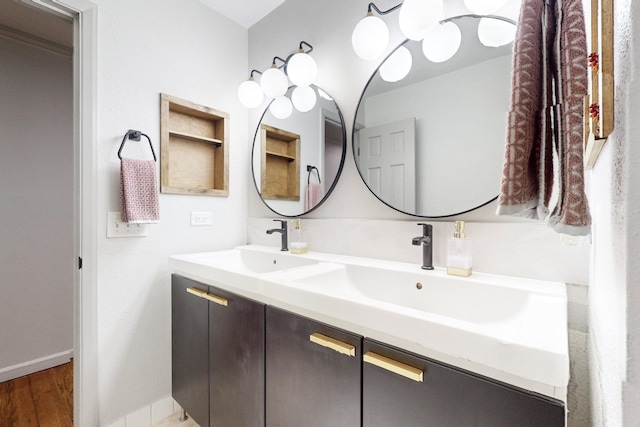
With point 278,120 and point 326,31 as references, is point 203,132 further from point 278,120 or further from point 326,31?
point 326,31

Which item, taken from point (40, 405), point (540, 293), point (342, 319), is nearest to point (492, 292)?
point (540, 293)

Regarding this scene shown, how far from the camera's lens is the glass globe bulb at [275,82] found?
1.68 meters

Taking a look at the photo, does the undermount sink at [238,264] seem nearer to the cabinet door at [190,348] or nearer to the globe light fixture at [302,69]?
the cabinet door at [190,348]

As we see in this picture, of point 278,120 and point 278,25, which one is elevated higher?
point 278,25

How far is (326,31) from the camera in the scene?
1559 mm

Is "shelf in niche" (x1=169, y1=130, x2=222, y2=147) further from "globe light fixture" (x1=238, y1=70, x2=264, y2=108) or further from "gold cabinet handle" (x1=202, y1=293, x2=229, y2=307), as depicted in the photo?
"gold cabinet handle" (x1=202, y1=293, x2=229, y2=307)

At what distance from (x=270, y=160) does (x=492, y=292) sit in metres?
1.36

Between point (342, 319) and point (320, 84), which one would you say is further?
point (320, 84)

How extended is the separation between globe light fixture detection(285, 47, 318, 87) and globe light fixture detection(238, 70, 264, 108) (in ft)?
0.96

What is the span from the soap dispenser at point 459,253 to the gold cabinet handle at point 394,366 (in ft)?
1.50

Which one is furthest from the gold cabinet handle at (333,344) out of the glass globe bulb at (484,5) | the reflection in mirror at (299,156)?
the glass globe bulb at (484,5)

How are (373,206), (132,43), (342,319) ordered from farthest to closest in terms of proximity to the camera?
(132,43), (373,206), (342,319)

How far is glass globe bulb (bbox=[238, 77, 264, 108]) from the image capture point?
177 cm

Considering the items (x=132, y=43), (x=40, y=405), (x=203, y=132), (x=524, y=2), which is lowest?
(x=40, y=405)
